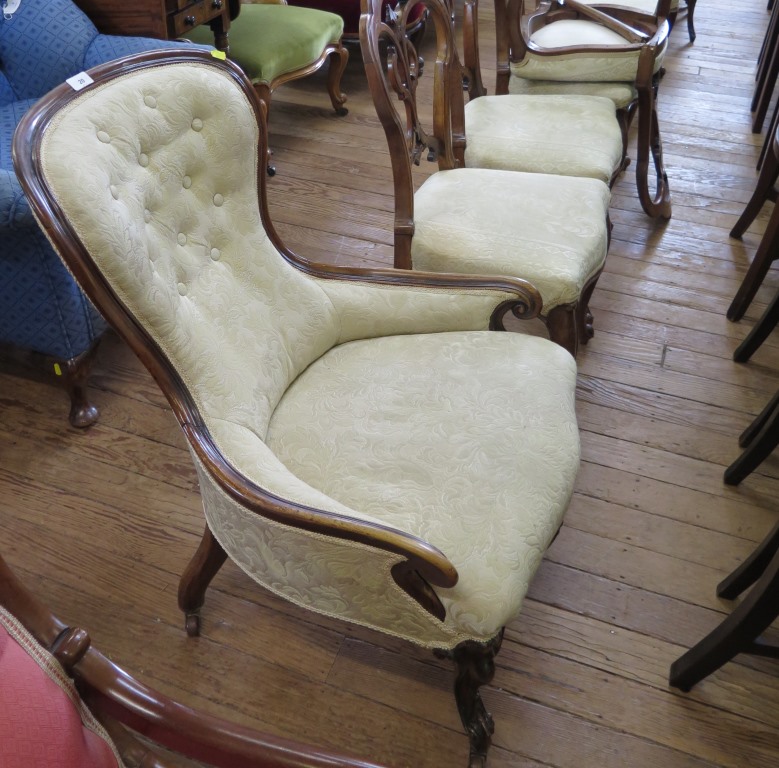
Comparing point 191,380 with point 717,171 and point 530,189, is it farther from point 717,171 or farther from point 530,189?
point 717,171

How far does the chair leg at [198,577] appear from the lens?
1.32 meters

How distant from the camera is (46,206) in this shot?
0.93 m

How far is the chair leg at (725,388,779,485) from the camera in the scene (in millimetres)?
1562

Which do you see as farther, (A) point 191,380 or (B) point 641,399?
(B) point 641,399

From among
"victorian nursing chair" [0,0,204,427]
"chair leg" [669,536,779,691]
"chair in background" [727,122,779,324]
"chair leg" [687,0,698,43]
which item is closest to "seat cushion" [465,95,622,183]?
"chair in background" [727,122,779,324]

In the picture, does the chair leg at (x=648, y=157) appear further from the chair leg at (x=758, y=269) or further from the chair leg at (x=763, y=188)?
the chair leg at (x=758, y=269)

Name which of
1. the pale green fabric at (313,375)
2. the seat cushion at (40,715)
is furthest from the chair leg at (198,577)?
the seat cushion at (40,715)

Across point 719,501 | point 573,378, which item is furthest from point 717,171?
point 573,378

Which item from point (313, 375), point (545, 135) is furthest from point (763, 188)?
point (313, 375)

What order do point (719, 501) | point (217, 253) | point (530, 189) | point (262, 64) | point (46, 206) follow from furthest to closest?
point (262, 64), point (530, 189), point (719, 501), point (217, 253), point (46, 206)

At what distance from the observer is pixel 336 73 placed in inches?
130

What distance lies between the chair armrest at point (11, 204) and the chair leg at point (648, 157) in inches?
66.9

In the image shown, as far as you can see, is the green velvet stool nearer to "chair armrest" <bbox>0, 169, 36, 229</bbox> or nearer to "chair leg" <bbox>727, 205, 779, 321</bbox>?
"chair armrest" <bbox>0, 169, 36, 229</bbox>

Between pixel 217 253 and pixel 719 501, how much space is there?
1.16 m
